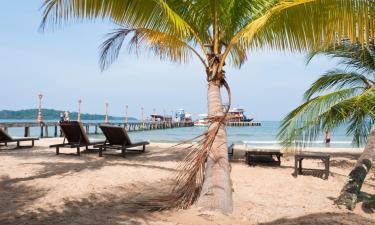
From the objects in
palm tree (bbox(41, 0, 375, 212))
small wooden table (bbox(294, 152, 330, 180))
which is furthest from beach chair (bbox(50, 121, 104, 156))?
small wooden table (bbox(294, 152, 330, 180))

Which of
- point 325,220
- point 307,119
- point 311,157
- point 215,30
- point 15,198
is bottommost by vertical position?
point 325,220

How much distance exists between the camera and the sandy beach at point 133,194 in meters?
3.91

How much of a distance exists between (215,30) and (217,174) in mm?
2719

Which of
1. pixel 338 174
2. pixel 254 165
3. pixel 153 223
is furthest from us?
pixel 254 165

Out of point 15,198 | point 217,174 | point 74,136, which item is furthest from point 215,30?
point 74,136

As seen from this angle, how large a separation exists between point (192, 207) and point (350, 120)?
710 cm

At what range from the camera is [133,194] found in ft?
17.1

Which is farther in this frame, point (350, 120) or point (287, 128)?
point (350, 120)

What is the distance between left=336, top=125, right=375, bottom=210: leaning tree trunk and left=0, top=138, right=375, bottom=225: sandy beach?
0.19m

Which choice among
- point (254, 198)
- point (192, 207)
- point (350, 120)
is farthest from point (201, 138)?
point (350, 120)

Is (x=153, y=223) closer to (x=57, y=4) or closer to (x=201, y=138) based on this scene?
(x=201, y=138)

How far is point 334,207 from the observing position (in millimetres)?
5055

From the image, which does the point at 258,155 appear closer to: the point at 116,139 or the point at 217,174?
the point at 116,139

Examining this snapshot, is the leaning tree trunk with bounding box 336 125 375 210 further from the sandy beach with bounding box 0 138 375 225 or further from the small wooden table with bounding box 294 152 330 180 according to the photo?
the small wooden table with bounding box 294 152 330 180
